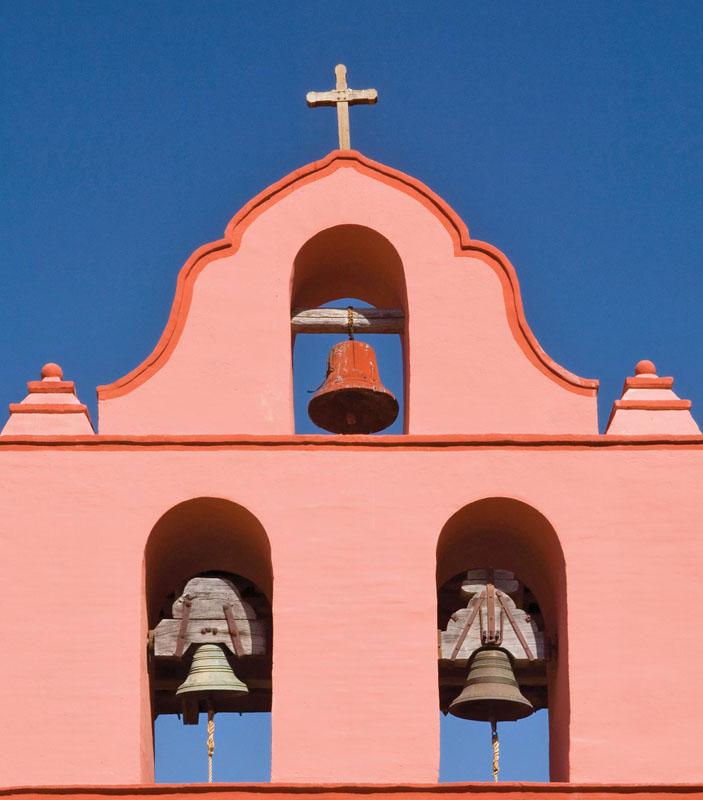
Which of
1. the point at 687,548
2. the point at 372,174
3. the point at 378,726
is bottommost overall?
the point at 378,726

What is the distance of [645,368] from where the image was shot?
570 inches

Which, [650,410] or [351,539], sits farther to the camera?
[650,410]

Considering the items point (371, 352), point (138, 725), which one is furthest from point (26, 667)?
point (371, 352)

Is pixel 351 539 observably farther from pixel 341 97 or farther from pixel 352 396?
pixel 341 97

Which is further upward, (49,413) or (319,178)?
(319,178)

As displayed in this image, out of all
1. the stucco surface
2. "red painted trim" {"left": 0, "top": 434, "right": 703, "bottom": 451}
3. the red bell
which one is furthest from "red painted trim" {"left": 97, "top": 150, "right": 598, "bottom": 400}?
the red bell

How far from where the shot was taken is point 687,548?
45.0ft

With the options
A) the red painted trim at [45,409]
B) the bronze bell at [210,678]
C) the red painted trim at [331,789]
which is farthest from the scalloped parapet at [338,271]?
the red painted trim at [331,789]

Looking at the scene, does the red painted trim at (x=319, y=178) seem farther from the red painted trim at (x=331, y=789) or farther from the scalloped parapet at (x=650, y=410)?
the red painted trim at (x=331, y=789)

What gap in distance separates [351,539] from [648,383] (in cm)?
199

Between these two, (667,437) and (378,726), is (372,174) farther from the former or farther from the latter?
(378,726)

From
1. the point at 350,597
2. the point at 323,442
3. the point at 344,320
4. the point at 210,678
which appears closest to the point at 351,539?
the point at 350,597

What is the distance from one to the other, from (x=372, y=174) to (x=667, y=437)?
239cm

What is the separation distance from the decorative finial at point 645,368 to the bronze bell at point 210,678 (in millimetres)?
2825
